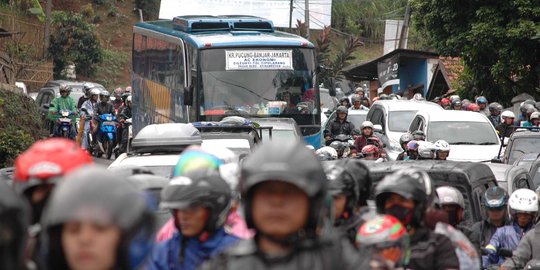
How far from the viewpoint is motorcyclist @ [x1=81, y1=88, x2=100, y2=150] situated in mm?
26953

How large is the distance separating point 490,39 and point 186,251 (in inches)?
937

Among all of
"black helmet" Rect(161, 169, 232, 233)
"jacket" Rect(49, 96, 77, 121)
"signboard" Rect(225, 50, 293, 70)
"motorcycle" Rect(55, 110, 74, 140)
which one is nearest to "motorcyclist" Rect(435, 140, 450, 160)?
"signboard" Rect(225, 50, 293, 70)

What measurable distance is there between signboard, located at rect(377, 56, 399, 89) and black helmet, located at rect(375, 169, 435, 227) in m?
34.5

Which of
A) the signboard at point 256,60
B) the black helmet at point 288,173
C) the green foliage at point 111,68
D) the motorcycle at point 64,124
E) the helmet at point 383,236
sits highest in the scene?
the black helmet at point 288,173

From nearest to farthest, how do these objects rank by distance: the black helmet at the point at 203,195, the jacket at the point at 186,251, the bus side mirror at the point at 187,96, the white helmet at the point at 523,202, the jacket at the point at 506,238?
the black helmet at the point at 203,195
the jacket at the point at 186,251
the jacket at the point at 506,238
the white helmet at the point at 523,202
the bus side mirror at the point at 187,96

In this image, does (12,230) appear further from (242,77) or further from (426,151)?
(242,77)

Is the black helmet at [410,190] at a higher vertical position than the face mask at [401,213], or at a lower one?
higher

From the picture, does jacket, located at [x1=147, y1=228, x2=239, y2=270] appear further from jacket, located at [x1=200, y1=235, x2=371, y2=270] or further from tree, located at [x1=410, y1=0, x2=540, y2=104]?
tree, located at [x1=410, y1=0, x2=540, y2=104]

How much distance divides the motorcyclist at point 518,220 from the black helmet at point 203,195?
5415 millimetres

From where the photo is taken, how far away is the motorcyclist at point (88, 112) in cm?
2695

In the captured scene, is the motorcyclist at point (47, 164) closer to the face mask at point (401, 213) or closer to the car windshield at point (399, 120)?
the face mask at point (401, 213)

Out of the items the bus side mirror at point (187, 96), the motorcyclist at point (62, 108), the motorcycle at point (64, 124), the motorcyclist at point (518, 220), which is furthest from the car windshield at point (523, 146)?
the motorcyclist at point (62, 108)

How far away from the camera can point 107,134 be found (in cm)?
2667

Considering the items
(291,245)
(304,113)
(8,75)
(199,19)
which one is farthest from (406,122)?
(291,245)
